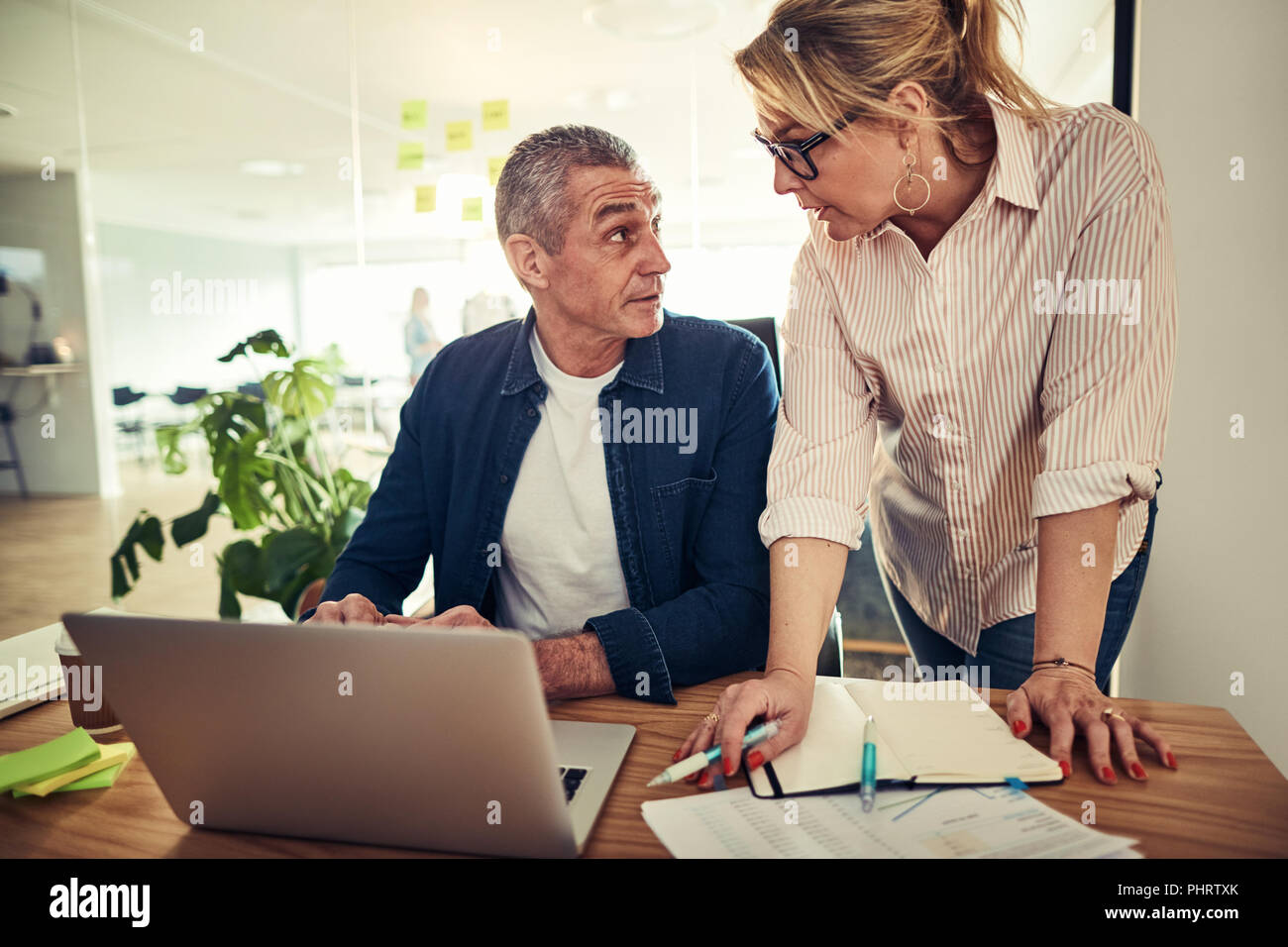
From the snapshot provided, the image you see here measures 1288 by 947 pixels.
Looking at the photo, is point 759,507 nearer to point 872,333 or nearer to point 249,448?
point 872,333

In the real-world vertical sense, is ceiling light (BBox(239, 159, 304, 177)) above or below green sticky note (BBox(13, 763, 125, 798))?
above

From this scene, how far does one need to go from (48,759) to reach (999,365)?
1161 mm

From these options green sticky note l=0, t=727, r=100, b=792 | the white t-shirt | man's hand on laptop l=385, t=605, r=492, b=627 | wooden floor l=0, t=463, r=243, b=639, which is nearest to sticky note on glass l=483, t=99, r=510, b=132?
wooden floor l=0, t=463, r=243, b=639

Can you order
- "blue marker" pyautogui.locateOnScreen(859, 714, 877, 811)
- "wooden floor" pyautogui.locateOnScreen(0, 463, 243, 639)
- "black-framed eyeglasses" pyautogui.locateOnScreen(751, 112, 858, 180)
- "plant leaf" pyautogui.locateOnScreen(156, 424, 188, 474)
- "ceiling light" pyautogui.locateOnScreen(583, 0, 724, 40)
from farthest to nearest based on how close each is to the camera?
"wooden floor" pyautogui.locateOnScreen(0, 463, 243, 639), "ceiling light" pyautogui.locateOnScreen(583, 0, 724, 40), "plant leaf" pyautogui.locateOnScreen(156, 424, 188, 474), "black-framed eyeglasses" pyautogui.locateOnScreen(751, 112, 858, 180), "blue marker" pyautogui.locateOnScreen(859, 714, 877, 811)

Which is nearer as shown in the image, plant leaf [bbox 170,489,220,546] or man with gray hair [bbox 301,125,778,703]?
man with gray hair [bbox 301,125,778,703]

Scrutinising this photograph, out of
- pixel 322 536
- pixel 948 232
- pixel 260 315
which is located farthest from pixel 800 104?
pixel 260 315

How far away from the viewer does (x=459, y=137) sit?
3678 mm

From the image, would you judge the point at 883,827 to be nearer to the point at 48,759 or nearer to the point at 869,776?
the point at 869,776

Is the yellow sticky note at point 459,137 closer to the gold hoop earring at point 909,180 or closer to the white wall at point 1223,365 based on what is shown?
the white wall at point 1223,365

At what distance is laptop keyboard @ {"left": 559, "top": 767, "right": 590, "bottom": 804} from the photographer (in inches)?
29.5

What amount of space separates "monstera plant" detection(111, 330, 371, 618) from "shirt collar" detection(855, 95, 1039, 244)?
1.91 meters

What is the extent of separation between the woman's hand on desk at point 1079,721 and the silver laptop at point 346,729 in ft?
1.50

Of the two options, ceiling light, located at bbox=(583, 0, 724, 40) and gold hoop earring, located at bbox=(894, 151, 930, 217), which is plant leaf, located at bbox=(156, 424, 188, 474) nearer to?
ceiling light, located at bbox=(583, 0, 724, 40)

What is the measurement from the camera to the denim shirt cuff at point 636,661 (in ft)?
3.24
